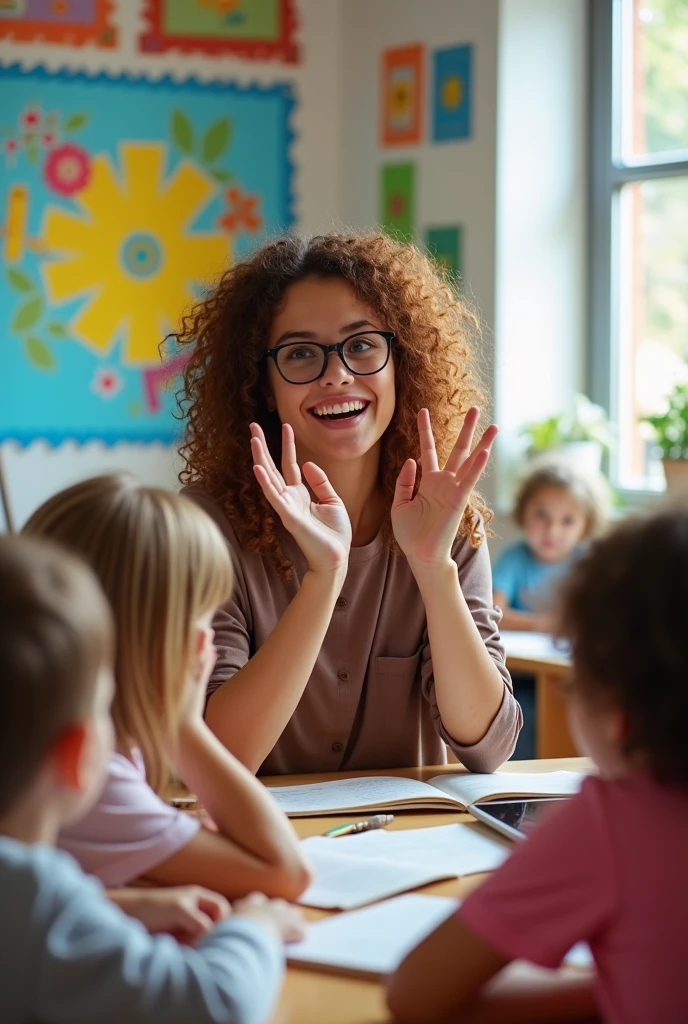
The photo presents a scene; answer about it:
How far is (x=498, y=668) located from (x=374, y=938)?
66 centimetres

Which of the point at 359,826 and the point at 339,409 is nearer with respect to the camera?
the point at 359,826

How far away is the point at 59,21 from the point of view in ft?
12.8

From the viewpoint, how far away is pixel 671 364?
3949mm

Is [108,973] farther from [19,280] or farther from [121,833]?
[19,280]

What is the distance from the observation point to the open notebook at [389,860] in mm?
1192

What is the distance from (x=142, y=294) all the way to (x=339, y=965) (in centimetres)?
327

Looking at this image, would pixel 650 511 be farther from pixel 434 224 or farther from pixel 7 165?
pixel 7 165

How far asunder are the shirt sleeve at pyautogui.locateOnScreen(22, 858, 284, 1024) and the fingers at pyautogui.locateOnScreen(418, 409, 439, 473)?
884mm

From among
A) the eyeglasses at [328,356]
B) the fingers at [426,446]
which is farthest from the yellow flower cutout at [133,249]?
the fingers at [426,446]

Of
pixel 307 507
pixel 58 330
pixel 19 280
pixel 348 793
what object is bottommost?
pixel 348 793

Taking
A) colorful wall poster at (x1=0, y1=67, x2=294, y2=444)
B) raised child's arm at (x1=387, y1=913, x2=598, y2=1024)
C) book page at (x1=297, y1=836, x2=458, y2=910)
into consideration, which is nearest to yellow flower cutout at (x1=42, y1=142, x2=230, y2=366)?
colorful wall poster at (x1=0, y1=67, x2=294, y2=444)

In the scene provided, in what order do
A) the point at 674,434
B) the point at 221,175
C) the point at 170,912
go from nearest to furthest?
the point at 170,912 < the point at 674,434 < the point at 221,175

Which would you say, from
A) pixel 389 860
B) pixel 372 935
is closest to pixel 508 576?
pixel 389 860

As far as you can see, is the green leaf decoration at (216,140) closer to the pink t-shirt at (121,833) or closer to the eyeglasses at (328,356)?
the eyeglasses at (328,356)
